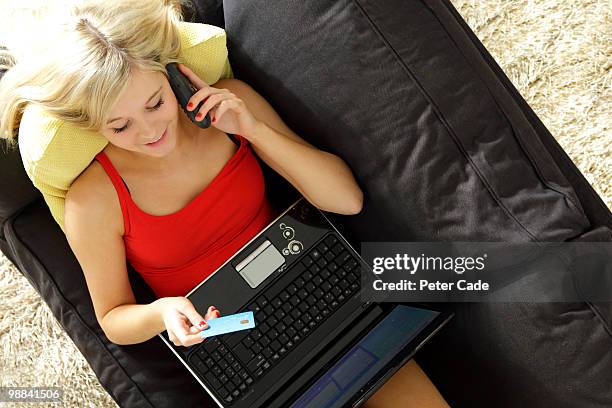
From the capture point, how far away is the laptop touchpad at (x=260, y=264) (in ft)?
4.04

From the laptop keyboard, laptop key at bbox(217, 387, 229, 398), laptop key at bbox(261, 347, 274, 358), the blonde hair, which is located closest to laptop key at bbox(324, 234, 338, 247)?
the laptop keyboard

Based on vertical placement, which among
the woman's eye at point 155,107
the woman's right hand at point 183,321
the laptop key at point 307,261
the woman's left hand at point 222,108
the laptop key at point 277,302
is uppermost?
the woman's eye at point 155,107

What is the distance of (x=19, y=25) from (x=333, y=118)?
0.51m

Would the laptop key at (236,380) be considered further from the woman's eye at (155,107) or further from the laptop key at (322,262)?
the woman's eye at (155,107)

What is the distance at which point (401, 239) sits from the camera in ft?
3.92

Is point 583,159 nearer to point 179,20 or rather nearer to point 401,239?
point 401,239

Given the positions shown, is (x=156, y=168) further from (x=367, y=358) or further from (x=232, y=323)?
(x=367, y=358)

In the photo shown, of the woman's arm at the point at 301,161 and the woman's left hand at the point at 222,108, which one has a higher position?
the woman's left hand at the point at 222,108

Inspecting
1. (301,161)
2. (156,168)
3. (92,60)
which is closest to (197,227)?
(156,168)

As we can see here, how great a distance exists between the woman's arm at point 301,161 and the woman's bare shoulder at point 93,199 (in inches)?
10.1

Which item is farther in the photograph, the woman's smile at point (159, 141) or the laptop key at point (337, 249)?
the laptop key at point (337, 249)

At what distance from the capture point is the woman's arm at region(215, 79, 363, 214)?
117 cm

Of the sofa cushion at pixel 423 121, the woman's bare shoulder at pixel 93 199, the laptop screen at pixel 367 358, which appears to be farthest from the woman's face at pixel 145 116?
the laptop screen at pixel 367 358

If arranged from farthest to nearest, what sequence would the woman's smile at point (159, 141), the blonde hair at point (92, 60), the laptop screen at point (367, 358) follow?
the laptop screen at point (367, 358) → the woman's smile at point (159, 141) → the blonde hair at point (92, 60)
